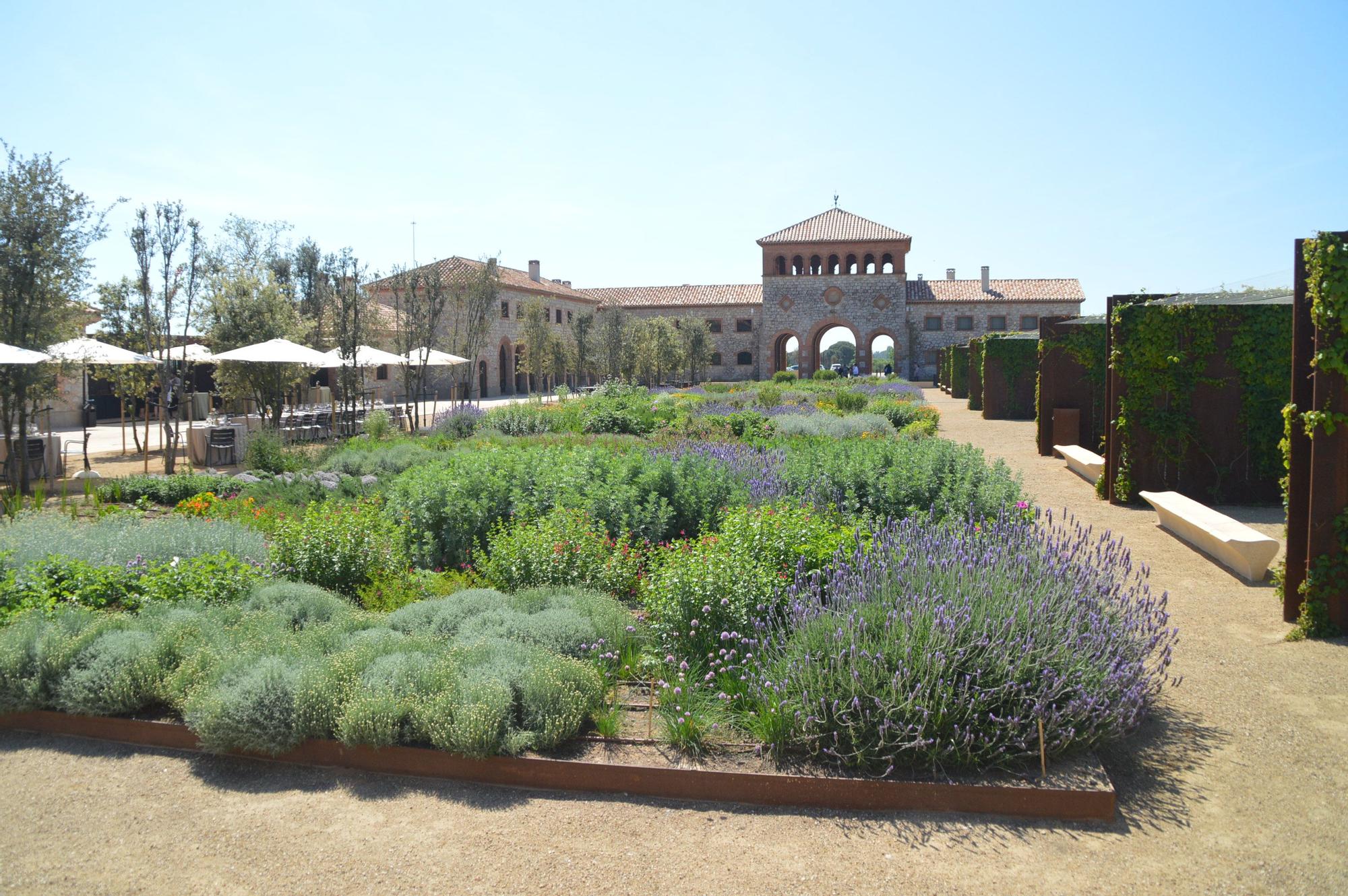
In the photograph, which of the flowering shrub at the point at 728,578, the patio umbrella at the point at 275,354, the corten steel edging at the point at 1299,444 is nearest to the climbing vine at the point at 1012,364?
the patio umbrella at the point at 275,354

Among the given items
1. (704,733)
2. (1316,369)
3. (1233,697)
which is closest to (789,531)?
(704,733)

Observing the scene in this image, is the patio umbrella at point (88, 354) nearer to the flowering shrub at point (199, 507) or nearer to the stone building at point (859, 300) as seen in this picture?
the flowering shrub at point (199, 507)

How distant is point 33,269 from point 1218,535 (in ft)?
45.5

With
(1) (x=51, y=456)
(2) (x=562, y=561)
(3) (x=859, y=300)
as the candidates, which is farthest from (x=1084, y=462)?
(3) (x=859, y=300)

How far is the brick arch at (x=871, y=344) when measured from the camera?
45656mm

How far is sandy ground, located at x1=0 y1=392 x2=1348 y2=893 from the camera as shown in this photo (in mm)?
2756

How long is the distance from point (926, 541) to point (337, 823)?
2.92 metres

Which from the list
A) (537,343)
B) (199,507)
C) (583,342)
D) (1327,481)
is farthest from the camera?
(583,342)

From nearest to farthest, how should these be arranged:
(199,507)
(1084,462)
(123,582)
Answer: (123,582), (199,507), (1084,462)

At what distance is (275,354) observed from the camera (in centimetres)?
1476

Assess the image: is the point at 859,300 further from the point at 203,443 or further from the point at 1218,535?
the point at 1218,535

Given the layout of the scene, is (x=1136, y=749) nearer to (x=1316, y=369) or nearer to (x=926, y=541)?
(x=926, y=541)

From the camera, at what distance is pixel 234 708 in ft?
11.4

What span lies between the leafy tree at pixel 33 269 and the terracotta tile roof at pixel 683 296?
39.9m
